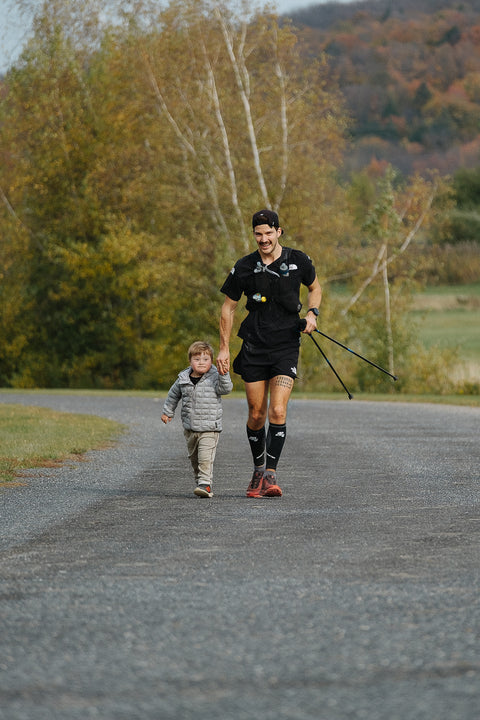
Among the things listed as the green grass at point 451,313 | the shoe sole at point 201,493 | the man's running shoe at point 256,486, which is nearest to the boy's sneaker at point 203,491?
the shoe sole at point 201,493

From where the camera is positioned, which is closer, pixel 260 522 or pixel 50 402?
pixel 260 522

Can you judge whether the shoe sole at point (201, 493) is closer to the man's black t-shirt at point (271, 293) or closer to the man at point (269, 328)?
the man at point (269, 328)

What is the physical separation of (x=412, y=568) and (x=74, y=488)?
5.29m

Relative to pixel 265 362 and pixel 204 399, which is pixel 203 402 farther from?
pixel 265 362

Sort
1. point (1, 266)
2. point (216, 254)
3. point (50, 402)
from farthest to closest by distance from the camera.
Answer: point (1, 266), point (216, 254), point (50, 402)

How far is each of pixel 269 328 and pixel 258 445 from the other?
105 cm

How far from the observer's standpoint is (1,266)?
5416 centimetres

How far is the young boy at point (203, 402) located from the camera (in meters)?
10.6

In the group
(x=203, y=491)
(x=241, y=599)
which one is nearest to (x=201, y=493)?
(x=203, y=491)

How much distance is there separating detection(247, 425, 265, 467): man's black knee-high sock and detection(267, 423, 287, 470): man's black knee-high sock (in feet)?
0.36

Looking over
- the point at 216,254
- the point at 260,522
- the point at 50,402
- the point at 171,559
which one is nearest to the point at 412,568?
the point at 171,559

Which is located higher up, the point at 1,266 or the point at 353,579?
the point at 1,266

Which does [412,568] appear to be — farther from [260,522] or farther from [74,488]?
[74,488]

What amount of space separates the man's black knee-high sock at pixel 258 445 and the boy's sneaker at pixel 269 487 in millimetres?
291
